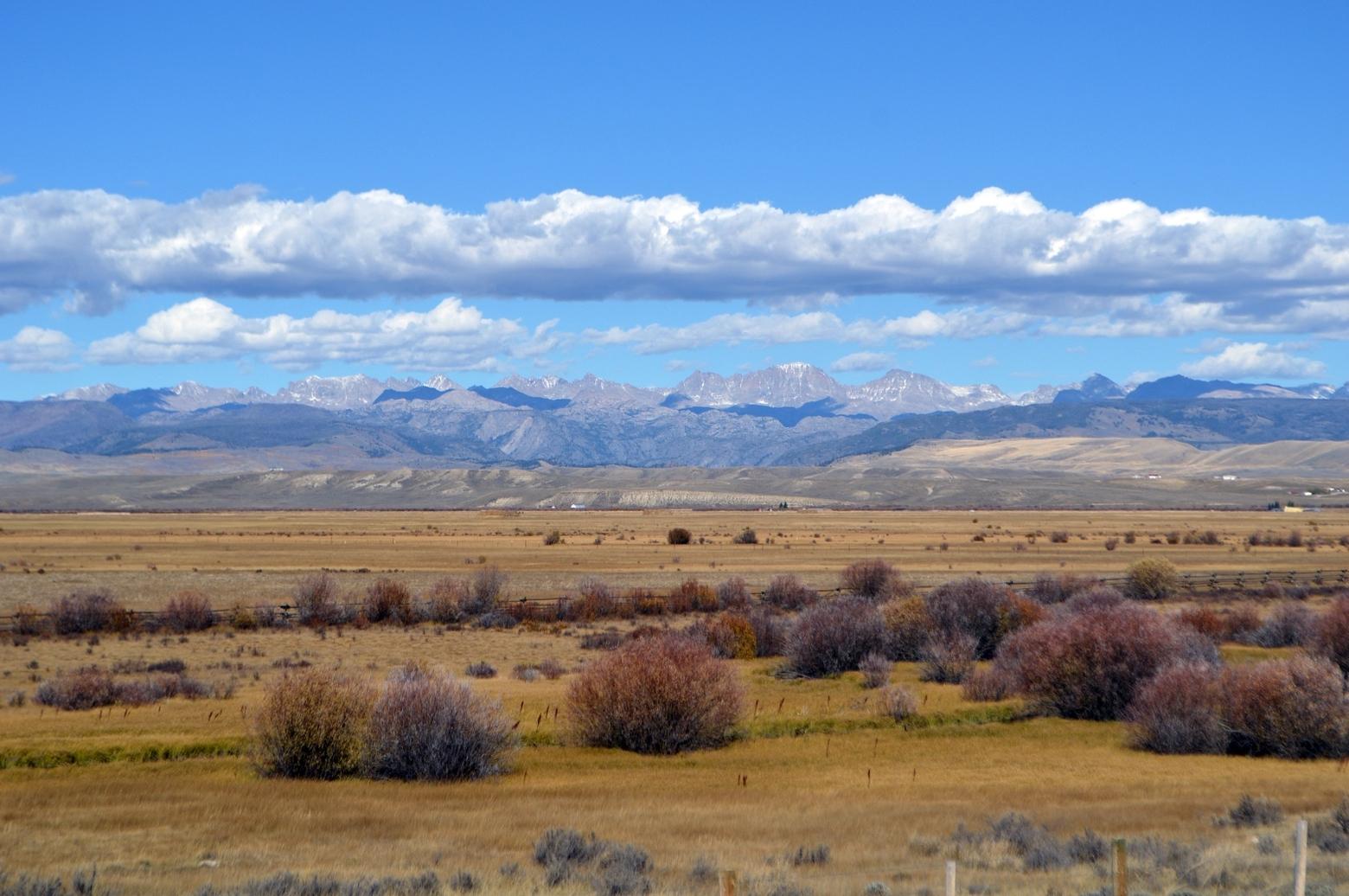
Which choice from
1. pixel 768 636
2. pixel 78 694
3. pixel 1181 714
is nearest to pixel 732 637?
pixel 768 636

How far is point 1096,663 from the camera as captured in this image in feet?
110

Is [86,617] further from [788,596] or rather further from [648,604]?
[788,596]

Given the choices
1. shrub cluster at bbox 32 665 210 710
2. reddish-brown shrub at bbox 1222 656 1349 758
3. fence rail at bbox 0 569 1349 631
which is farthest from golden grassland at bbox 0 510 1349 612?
reddish-brown shrub at bbox 1222 656 1349 758

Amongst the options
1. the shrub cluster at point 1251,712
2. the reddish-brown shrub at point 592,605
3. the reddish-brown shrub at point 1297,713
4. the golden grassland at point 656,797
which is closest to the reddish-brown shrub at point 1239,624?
the golden grassland at point 656,797

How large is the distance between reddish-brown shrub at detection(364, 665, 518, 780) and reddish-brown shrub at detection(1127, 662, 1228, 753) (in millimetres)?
14083

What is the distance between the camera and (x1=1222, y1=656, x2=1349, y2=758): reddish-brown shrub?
27359 millimetres

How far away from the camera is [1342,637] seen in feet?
123

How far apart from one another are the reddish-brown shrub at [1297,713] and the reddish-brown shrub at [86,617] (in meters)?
41.2

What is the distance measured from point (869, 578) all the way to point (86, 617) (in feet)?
111

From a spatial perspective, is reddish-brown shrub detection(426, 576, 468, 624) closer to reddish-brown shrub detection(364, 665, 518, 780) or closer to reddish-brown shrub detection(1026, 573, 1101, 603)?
reddish-brown shrub detection(1026, 573, 1101, 603)

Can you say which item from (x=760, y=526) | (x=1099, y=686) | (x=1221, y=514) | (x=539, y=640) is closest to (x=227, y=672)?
(x=539, y=640)

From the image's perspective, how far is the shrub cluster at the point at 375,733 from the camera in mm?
24594

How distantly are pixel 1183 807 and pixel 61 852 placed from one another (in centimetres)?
1691

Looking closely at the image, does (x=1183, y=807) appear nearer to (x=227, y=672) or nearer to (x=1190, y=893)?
(x=1190, y=893)
